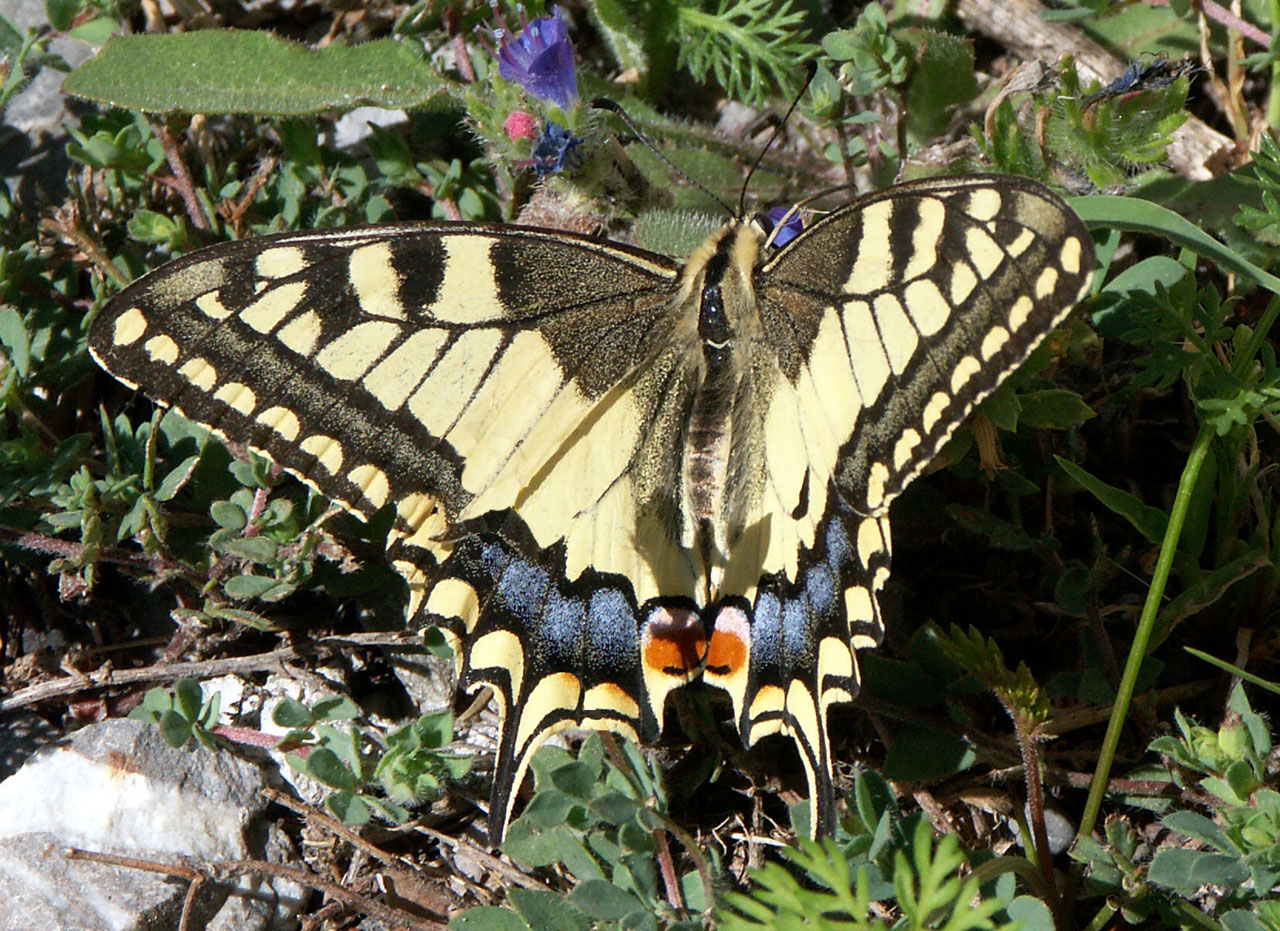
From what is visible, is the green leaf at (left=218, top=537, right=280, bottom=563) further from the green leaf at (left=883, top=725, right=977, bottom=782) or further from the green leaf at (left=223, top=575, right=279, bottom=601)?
the green leaf at (left=883, top=725, right=977, bottom=782)

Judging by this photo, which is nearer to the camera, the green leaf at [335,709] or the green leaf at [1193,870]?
the green leaf at [1193,870]

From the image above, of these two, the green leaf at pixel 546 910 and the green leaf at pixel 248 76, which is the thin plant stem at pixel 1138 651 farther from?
the green leaf at pixel 248 76

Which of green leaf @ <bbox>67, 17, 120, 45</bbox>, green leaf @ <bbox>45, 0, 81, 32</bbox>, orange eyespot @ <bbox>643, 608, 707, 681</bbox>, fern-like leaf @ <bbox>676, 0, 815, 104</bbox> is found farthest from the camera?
green leaf @ <bbox>67, 17, 120, 45</bbox>

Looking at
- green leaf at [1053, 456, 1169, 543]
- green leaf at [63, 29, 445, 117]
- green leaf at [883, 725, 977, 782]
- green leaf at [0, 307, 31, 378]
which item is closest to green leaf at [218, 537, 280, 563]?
green leaf at [0, 307, 31, 378]

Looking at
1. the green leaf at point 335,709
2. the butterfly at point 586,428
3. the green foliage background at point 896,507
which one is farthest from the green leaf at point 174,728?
the butterfly at point 586,428

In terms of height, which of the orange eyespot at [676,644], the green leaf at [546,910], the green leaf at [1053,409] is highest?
the green leaf at [1053,409]

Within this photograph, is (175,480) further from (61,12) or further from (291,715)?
(61,12)

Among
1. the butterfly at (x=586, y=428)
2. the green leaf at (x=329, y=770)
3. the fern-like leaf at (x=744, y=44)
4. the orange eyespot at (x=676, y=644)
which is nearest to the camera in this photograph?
the butterfly at (x=586, y=428)

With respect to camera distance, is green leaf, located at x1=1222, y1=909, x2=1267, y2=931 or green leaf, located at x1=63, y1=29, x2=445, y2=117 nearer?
green leaf, located at x1=1222, y1=909, x2=1267, y2=931
